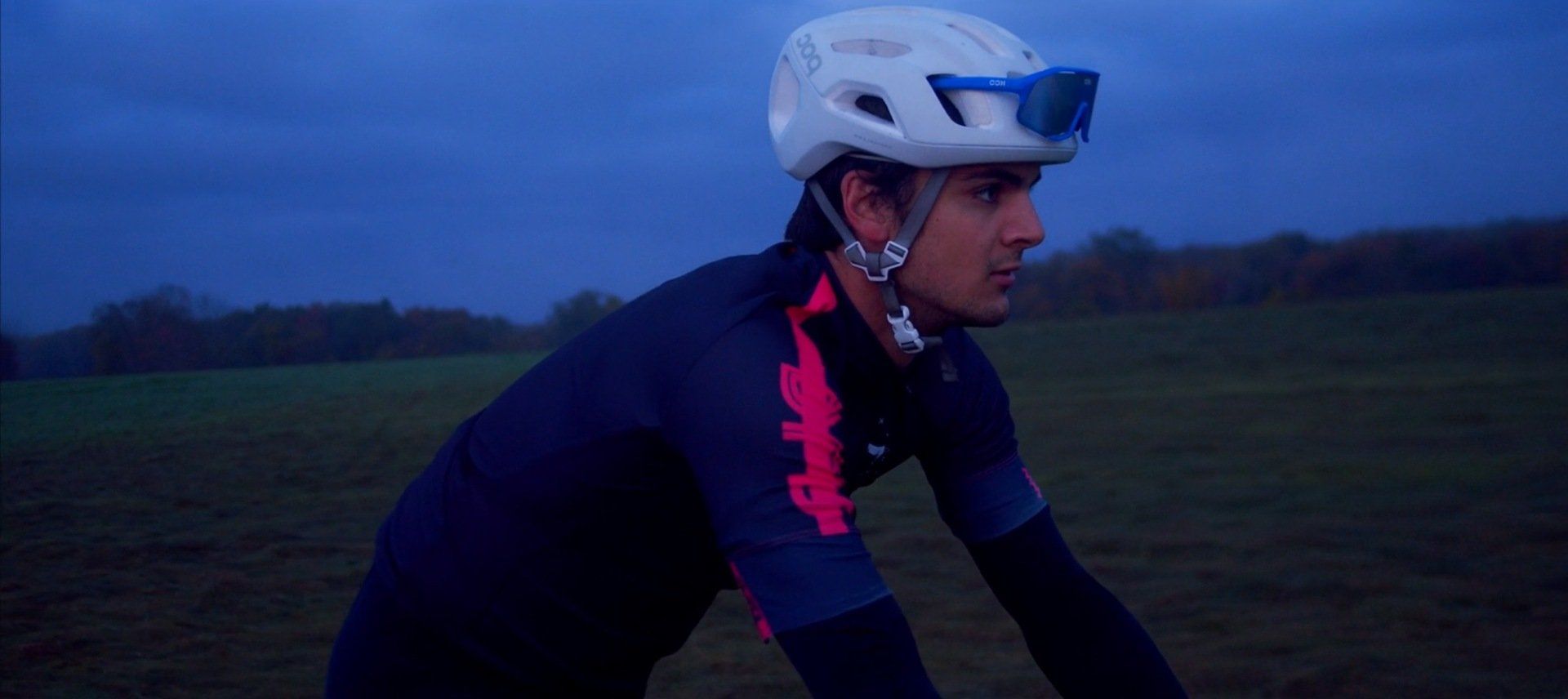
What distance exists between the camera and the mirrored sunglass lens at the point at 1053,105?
2.15 meters

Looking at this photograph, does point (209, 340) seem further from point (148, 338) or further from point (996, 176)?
point (996, 176)

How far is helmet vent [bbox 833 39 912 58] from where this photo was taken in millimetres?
2287

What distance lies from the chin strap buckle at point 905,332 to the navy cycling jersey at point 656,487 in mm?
44

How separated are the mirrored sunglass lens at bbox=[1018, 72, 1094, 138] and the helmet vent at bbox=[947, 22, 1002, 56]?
6.6 inches

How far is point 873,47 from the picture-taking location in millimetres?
2309

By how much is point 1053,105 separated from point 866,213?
0.34 meters

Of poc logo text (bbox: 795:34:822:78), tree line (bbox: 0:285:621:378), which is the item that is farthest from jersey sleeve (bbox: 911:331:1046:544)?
tree line (bbox: 0:285:621:378)

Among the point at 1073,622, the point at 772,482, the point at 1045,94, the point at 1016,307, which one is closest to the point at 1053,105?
the point at 1045,94

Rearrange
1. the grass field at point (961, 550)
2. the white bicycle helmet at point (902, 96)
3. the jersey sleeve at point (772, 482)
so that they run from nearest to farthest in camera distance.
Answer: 1. the jersey sleeve at point (772, 482)
2. the white bicycle helmet at point (902, 96)
3. the grass field at point (961, 550)

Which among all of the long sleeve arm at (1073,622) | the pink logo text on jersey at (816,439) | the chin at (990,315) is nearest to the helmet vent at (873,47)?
the chin at (990,315)

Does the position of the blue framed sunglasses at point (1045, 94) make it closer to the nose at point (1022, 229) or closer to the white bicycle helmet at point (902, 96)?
the white bicycle helmet at point (902, 96)

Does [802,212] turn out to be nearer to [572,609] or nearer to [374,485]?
[572,609]

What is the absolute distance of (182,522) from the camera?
7.36m

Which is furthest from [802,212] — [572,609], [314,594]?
[314,594]
